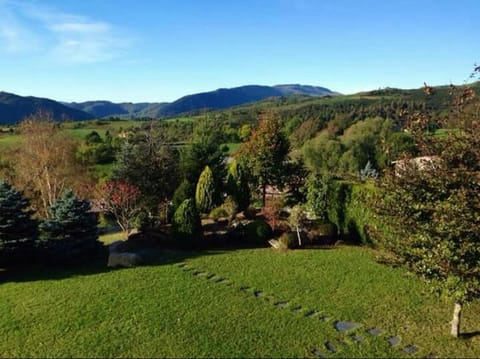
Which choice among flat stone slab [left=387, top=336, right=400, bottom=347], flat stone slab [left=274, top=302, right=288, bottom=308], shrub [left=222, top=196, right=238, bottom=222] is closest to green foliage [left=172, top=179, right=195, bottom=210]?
shrub [left=222, top=196, right=238, bottom=222]

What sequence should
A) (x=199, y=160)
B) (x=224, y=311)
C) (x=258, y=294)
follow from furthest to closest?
(x=199, y=160), (x=258, y=294), (x=224, y=311)

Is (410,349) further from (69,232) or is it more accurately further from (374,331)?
(69,232)

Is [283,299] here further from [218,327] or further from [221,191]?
[221,191]

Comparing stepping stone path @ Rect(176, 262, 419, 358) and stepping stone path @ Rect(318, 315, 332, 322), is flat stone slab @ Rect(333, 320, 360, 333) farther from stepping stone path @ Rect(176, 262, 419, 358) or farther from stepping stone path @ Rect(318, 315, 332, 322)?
stepping stone path @ Rect(318, 315, 332, 322)

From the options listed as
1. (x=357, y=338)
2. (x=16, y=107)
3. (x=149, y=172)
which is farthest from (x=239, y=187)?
Result: (x=16, y=107)

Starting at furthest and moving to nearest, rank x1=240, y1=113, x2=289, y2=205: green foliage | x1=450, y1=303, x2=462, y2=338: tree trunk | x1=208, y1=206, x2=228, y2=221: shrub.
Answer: x1=240, y1=113, x2=289, y2=205: green foliage, x1=208, y1=206, x2=228, y2=221: shrub, x1=450, y1=303, x2=462, y2=338: tree trunk

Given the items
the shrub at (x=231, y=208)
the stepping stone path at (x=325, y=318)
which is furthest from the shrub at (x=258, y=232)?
the stepping stone path at (x=325, y=318)
